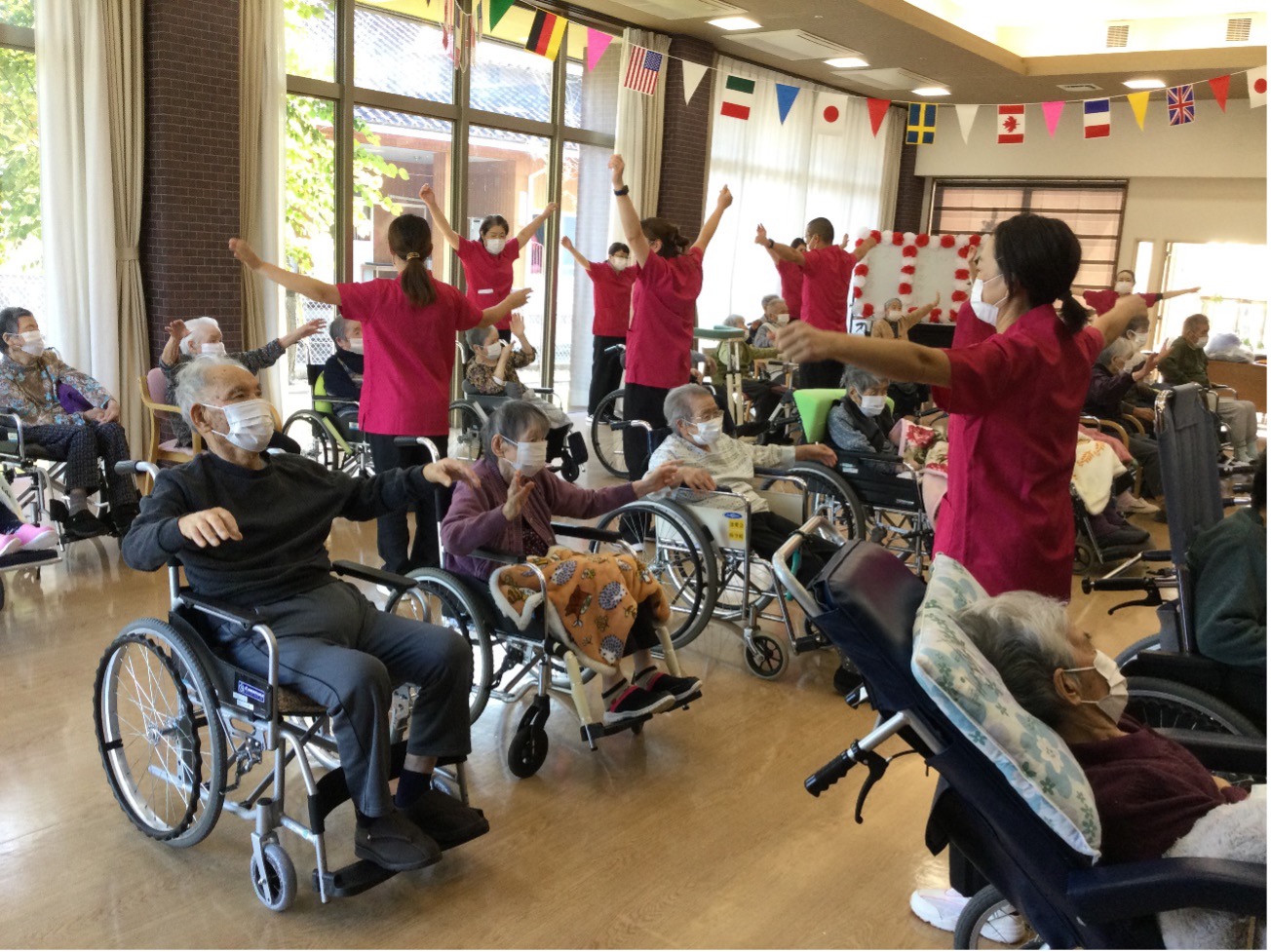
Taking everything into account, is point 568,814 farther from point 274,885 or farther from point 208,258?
point 208,258

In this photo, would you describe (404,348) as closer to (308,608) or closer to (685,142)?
(308,608)

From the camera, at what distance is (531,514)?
2.86 m

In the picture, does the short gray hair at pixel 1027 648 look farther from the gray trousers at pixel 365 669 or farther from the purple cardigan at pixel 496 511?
the purple cardigan at pixel 496 511

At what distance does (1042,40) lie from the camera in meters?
9.17

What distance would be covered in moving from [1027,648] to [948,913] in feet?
2.77

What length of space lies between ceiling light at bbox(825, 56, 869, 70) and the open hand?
316 inches

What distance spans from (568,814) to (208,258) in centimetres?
438

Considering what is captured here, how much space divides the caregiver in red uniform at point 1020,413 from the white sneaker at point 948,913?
0.62 m

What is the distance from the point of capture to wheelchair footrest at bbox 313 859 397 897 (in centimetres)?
206

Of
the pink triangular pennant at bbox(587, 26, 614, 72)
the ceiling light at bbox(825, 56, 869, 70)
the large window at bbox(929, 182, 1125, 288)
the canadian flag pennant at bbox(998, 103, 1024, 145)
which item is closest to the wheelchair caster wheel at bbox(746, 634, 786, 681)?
the pink triangular pennant at bbox(587, 26, 614, 72)

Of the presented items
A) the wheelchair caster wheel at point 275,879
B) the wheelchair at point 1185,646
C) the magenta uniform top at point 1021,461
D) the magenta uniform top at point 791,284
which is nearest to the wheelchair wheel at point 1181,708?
the wheelchair at point 1185,646

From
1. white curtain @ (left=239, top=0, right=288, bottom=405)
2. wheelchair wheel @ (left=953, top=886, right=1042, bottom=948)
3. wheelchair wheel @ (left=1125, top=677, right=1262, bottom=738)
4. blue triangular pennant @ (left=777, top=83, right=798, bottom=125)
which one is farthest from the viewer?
blue triangular pennant @ (left=777, top=83, right=798, bottom=125)

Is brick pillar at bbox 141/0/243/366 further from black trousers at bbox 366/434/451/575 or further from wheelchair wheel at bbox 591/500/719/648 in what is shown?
wheelchair wheel at bbox 591/500/719/648

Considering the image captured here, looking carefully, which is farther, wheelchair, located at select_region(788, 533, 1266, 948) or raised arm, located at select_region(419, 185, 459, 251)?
raised arm, located at select_region(419, 185, 459, 251)
